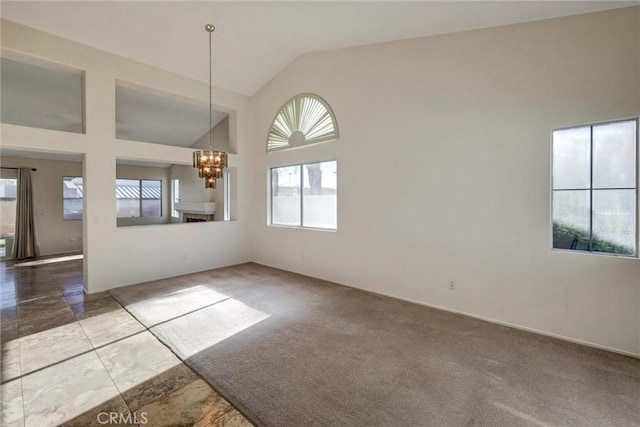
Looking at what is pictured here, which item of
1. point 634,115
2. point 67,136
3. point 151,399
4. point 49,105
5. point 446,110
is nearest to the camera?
point 151,399

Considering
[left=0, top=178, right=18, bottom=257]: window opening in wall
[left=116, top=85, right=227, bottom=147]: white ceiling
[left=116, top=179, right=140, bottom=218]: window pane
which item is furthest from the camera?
[left=116, top=179, right=140, bottom=218]: window pane

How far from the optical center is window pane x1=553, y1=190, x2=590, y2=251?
310cm

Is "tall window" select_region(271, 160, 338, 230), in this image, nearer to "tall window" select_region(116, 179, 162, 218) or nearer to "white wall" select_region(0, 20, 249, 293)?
"white wall" select_region(0, 20, 249, 293)

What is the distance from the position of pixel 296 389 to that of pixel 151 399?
3.70 feet

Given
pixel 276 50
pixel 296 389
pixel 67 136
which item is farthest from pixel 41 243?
pixel 296 389

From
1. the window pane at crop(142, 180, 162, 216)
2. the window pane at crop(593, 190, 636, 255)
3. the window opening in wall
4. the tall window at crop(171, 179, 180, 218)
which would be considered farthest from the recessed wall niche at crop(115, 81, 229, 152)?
the window pane at crop(593, 190, 636, 255)

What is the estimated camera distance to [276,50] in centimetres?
525

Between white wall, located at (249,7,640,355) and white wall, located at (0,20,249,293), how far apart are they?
284cm

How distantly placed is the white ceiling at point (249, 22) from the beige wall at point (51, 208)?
551cm

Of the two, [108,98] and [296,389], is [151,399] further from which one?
[108,98]

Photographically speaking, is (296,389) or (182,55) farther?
(182,55)

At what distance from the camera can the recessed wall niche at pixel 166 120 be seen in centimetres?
614

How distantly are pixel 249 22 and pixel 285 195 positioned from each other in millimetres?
3190

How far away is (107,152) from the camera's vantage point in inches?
189
